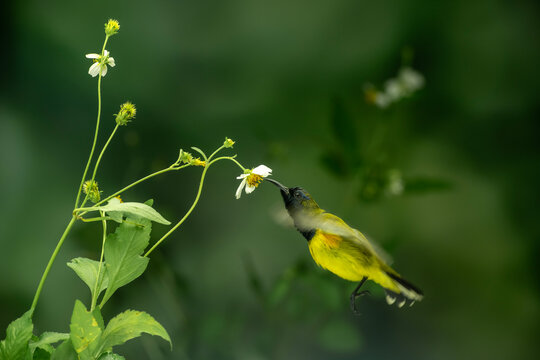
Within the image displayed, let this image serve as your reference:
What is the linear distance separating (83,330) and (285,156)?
0.79 meters

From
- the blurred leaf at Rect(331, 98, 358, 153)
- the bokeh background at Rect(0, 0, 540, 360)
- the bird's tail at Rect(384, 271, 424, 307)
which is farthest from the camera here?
the bokeh background at Rect(0, 0, 540, 360)

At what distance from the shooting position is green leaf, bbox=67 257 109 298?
1.00ft

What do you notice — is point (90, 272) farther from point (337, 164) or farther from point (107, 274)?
point (337, 164)

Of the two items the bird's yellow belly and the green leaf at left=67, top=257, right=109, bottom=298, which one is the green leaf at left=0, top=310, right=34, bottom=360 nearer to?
the green leaf at left=67, top=257, right=109, bottom=298

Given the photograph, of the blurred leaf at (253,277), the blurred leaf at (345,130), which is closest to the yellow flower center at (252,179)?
the blurred leaf at (345,130)

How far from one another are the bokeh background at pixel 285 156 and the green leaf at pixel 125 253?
0.69 metres

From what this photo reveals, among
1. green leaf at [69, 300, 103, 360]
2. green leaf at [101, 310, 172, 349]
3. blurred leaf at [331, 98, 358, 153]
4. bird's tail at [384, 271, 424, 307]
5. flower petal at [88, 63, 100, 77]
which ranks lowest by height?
green leaf at [69, 300, 103, 360]

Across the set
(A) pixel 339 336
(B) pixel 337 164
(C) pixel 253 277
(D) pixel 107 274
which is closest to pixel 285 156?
(B) pixel 337 164

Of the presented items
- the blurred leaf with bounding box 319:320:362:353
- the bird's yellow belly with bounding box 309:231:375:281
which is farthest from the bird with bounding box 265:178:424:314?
the blurred leaf with bounding box 319:320:362:353

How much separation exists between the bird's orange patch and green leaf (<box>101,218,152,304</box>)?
0.11m

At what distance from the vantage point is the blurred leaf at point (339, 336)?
963 mm

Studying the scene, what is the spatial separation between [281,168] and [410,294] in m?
0.81

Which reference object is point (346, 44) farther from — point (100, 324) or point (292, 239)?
point (100, 324)

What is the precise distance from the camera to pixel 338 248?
11.2 inches
